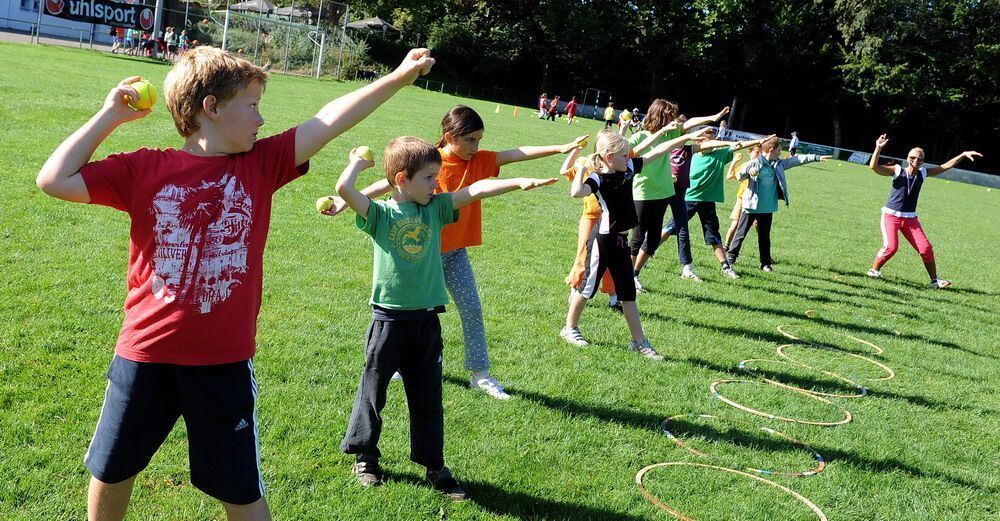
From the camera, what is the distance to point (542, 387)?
6.15 meters

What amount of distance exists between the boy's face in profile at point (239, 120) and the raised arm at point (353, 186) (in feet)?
2.42

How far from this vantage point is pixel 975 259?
55.3 ft

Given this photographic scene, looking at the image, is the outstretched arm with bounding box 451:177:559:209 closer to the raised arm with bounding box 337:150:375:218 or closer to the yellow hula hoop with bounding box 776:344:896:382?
the raised arm with bounding box 337:150:375:218

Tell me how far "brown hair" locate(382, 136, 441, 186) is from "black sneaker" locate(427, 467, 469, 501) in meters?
1.60

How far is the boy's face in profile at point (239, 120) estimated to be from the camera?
2.79 metres

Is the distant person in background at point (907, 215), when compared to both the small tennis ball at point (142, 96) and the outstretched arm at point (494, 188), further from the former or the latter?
the small tennis ball at point (142, 96)

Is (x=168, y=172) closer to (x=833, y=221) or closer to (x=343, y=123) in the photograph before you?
(x=343, y=123)

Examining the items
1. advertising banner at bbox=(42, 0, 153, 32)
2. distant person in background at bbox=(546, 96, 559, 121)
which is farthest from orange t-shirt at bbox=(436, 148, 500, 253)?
distant person in background at bbox=(546, 96, 559, 121)

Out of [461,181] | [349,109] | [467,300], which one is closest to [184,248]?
[349,109]

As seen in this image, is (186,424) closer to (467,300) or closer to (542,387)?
(467,300)

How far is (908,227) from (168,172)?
12.8 metres

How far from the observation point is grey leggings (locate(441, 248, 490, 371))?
576 centimetres

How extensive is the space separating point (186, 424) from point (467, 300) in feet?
10.1

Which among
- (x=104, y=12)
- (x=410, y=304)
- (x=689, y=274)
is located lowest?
(x=689, y=274)
